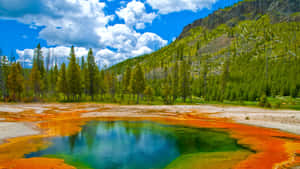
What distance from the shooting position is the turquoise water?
39.5ft

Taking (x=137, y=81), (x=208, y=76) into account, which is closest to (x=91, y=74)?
(x=137, y=81)

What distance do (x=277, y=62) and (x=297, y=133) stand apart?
8240 centimetres

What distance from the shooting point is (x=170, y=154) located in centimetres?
1359

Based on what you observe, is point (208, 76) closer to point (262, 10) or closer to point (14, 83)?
point (14, 83)

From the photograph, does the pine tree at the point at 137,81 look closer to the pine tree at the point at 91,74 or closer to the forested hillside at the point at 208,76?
the forested hillside at the point at 208,76

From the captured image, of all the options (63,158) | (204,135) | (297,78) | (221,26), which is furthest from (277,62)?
(221,26)

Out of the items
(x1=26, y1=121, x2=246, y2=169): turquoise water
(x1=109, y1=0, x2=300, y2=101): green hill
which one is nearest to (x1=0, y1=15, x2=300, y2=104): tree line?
(x1=109, y1=0, x2=300, y2=101): green hill

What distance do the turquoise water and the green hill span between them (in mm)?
43157

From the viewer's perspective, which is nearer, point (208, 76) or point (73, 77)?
point (73, 77)

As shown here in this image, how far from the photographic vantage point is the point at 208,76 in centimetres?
10344

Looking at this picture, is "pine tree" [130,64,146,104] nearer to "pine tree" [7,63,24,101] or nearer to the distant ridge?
"pine tree" [7,63,24,101]

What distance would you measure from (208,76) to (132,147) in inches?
3751

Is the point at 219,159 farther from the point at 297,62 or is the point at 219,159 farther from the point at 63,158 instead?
the point at 297,62

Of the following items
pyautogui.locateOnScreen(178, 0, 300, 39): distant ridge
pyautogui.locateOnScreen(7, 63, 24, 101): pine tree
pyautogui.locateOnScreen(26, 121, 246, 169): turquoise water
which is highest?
pyautogui.locateOnScreen(178, 0, 300, 39): distant ridge
